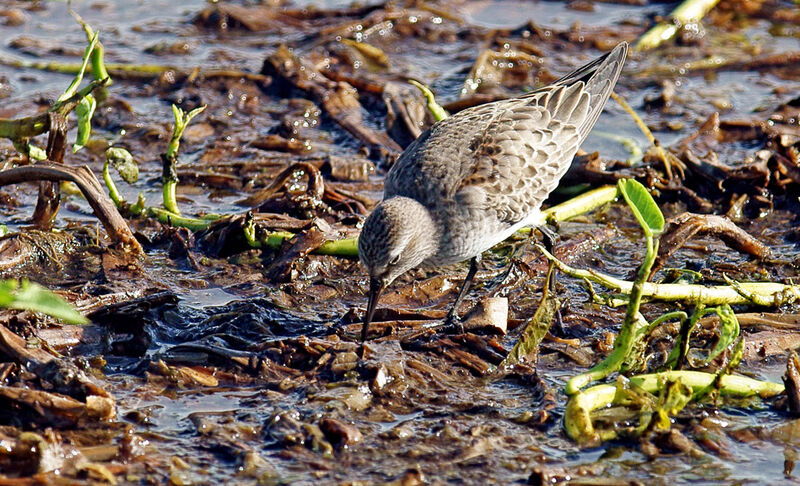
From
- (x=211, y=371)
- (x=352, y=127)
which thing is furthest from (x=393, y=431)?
(x=352, y=127)

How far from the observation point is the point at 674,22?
13.1m

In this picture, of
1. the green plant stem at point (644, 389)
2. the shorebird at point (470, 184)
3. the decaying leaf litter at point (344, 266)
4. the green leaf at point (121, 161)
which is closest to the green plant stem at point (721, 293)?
the decaying leaf litter at point (344, 266)

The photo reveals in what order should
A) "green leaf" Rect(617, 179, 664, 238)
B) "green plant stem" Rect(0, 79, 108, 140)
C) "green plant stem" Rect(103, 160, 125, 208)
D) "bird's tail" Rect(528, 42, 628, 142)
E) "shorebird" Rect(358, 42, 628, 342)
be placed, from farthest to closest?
"bird's tail" Rect(528, 42, 628, 142)
"green plant stem" Rect(103, 160, 125, 208)
"green plant stem" Rect(0, 79, 108, 140)
"shorebird" Rect(358, 42, 628, 342)
"green leaf" Rect(617, 179, 664, 238)

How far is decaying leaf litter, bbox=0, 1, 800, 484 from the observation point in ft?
17.9

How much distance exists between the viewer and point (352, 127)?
10438 millimetres

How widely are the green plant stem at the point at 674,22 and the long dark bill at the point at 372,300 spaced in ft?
24.2

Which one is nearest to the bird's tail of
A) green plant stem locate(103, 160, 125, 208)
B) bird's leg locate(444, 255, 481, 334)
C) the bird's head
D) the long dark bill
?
bird's leg locate(444, 255, 481, 334)

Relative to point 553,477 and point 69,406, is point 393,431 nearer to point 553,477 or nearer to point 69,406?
point 553,477

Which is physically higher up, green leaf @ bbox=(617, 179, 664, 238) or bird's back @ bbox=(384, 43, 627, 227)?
green leaf @ bbox=(617, 179, 664, 238)

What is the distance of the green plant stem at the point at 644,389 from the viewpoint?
550 cm

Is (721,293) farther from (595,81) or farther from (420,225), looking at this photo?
(595,81)

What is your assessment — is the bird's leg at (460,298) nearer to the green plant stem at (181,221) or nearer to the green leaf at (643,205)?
the green leaf at (643,205)

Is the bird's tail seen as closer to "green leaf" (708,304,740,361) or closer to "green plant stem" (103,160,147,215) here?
"green leaf" (708,304,740,361)

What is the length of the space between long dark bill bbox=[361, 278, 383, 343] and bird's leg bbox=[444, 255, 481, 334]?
53 cm
